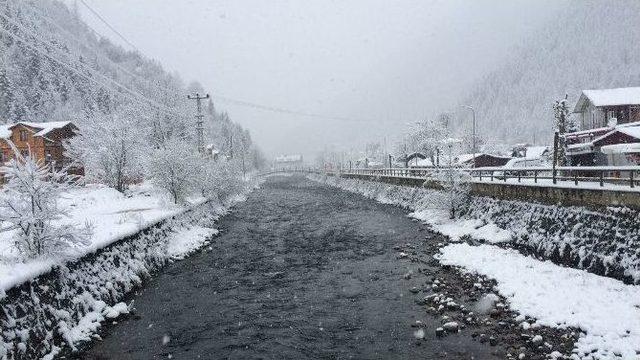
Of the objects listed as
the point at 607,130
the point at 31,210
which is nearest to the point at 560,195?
the point at 31,210

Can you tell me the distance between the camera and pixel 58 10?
168625 millimetres

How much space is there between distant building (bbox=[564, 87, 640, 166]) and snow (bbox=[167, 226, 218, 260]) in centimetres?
3256

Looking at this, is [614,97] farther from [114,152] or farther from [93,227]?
[93,227]

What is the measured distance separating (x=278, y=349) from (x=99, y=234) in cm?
1074

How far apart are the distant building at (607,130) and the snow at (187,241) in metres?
32.6

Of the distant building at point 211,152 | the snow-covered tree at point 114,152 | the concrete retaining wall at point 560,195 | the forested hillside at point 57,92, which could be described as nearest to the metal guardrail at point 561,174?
the concrete retaining wall at point 560,195

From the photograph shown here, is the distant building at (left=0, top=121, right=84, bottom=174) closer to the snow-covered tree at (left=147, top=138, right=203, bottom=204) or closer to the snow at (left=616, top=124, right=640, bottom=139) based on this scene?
the snow-covered tree at (left=147, top=138, right=203, bottom=204)

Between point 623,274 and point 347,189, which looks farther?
point 347,189

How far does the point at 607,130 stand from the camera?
45406 mm

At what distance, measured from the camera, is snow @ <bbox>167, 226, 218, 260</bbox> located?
22.9 metres

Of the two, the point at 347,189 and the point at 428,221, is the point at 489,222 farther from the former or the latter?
the point at 347,189

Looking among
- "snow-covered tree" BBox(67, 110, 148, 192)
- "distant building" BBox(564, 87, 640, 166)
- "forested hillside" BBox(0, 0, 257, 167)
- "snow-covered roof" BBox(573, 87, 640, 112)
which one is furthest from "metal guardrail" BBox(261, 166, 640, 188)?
"forested hillside" BBox(0, 0, 257, 167)

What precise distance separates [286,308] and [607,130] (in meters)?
44.8

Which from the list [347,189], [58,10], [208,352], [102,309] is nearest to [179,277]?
[102,309]
